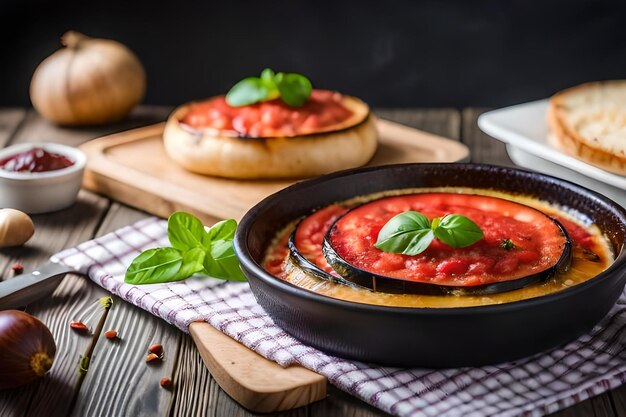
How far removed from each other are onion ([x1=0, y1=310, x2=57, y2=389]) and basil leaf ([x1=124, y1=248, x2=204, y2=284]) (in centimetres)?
47

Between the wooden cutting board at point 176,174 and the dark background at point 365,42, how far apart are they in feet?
3.81

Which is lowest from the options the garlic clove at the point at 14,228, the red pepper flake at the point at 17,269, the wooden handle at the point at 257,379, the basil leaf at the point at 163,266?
the red pepper flake at the point at 17,269

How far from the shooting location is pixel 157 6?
5.35 metres

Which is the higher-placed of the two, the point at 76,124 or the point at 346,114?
the point at 346,114

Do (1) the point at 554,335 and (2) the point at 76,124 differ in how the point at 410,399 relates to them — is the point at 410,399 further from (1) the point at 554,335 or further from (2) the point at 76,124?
(2) the point at 76,124

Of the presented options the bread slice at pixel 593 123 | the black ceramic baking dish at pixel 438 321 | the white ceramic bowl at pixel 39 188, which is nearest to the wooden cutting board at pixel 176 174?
the white ceramic bowl at pixel 39 188

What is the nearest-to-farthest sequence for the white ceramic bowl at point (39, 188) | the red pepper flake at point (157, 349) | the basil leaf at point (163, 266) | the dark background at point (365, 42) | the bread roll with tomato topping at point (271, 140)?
the red pepper flake at point (157, 349) < the basil leaf at point (163, 266) < the white ceramic bowl at point (39, 188) < the bread roll with tomato topping at point (271, 140) < the dark background at point (365, 42)

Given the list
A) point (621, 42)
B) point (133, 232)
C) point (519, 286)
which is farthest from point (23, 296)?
point (621, 42)

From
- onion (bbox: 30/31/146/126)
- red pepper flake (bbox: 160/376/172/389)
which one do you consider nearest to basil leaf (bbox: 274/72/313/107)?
onion (bbox: 30/31/146/126)

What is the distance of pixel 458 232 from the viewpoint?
2.39 metres

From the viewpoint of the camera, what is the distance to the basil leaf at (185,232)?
2.88 metres

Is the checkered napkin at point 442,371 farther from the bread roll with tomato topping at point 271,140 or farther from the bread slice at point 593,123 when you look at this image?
the bread roll with tomato topping at point 271,140

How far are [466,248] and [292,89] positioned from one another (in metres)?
1.61

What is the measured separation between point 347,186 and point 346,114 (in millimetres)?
1088
